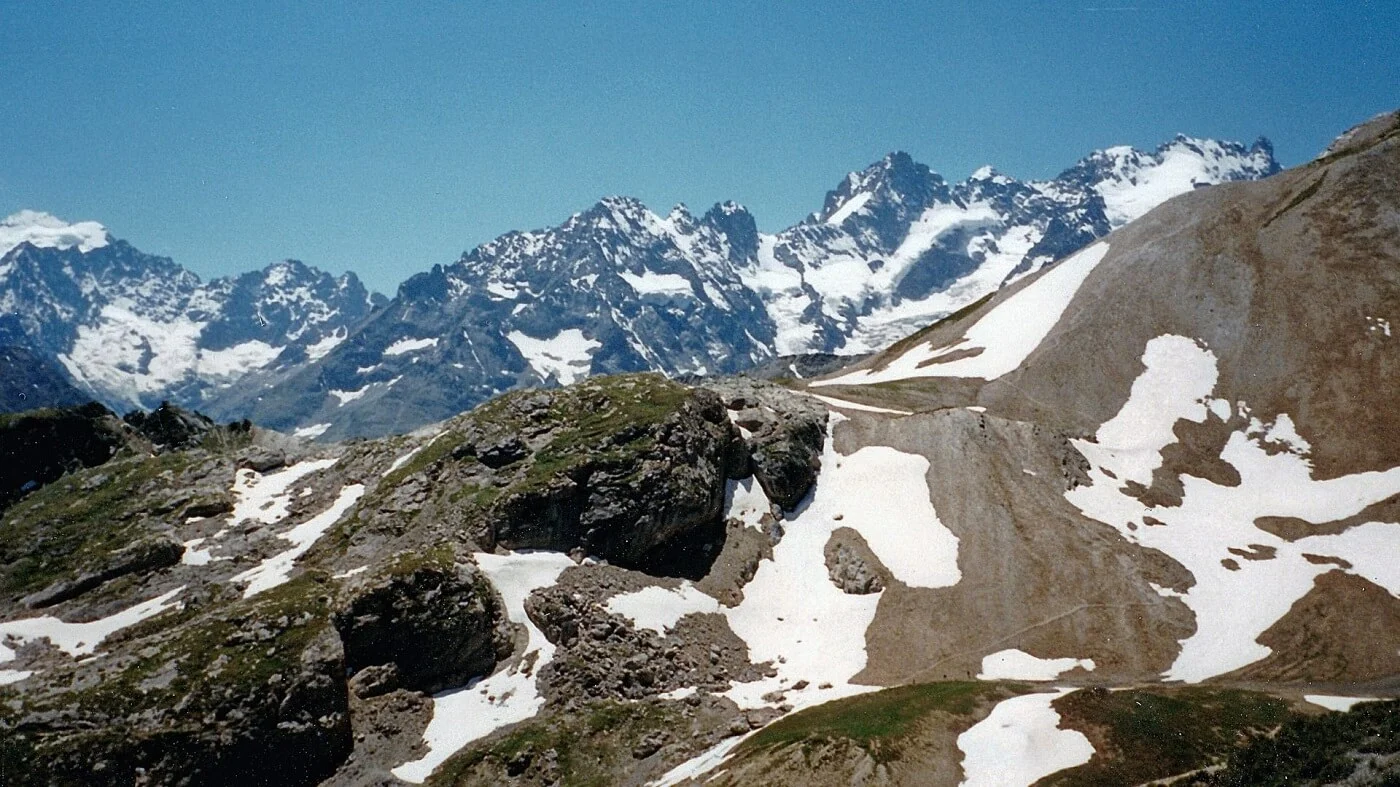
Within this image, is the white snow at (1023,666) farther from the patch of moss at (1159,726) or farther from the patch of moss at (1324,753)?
the patch of moss at (1324,753)

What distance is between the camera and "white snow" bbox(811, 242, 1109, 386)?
106812mm

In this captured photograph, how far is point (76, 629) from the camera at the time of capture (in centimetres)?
6159

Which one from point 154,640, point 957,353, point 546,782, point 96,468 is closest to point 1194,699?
point 546,782

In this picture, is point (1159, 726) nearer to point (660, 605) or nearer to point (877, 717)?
point (877, 717)

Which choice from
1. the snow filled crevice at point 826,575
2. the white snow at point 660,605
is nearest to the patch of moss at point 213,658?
the white snow at point 660,605

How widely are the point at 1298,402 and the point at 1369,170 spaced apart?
158 feet

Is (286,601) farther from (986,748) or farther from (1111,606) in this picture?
(1111,606)

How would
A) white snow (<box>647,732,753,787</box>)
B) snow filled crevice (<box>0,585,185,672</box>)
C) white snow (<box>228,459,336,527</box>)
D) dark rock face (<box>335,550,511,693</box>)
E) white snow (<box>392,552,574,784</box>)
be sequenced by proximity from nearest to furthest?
white snow (<box>647,732,753,787</box>) < white snow (<box>392,552,574,784</box>) < dark rock face (<box>335,550,511,693</box>) < snow filled crevice (<box>0,585,185,672</box>) < white snow (<box>228,459,336,527</box>)

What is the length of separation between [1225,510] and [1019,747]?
164 ft

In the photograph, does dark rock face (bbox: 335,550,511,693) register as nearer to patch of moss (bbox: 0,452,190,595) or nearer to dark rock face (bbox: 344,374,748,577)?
dark rock face (bbox: 344,374,748,577)

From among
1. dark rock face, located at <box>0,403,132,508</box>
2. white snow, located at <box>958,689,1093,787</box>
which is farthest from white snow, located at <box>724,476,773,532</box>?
dark rock face, located at <box>0,403,132,508</box>

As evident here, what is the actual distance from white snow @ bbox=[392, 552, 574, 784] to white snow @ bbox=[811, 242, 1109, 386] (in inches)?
2301

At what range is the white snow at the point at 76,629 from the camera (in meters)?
59.3

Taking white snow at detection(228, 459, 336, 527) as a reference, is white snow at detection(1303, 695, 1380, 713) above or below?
below
